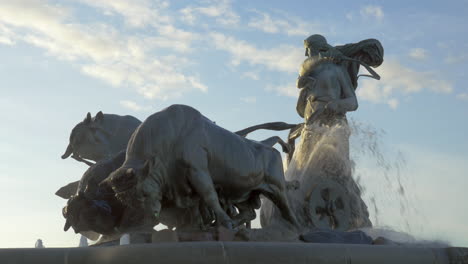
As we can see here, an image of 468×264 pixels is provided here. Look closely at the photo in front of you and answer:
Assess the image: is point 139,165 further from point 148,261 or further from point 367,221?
point 367,221

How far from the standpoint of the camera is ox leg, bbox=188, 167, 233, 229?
6.08 metres

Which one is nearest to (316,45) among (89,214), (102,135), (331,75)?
(331,75)

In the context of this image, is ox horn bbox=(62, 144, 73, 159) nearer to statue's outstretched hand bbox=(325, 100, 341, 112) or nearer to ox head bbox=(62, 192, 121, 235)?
ox head bbox=(62, 192, 121, 235)

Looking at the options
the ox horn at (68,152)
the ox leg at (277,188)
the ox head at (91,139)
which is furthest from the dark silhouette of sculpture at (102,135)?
the ox leg at (277,188)

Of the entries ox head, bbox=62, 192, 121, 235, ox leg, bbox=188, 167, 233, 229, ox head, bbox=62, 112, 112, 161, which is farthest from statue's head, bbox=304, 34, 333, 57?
ox leg, bbox=188, 167, 233, 229

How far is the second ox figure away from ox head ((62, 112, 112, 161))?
4.97 ft

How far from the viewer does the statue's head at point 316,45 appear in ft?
32.9

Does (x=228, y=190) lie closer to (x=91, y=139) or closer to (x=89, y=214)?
(x=89, y=214)

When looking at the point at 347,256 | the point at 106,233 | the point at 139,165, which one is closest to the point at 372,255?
the point at 347,256

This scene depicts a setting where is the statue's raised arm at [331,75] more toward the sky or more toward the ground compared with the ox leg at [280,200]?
more toward the sky

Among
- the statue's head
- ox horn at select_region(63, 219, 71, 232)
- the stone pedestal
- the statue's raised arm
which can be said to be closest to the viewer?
ox horn at select_region(63, 219, 71, 232)

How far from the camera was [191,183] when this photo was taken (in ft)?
20.1

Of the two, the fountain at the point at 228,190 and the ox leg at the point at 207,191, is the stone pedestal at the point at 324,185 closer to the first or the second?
the fountain at the point at 228,190

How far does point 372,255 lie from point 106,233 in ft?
9.57
